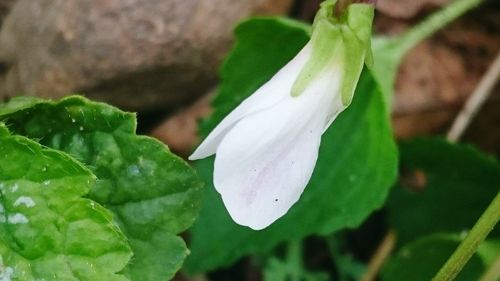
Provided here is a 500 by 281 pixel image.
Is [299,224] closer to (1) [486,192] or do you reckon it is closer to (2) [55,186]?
(1) [486,192]

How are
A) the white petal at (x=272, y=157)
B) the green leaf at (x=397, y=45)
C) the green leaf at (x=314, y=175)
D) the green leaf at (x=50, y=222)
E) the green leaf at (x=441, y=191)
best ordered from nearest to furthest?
the white petal at (x=272, y=157) < the green leaf at (x=50, y=222) < the green leaf at (x=314, y=175) < the green leaf at (x=397, y=45) < the green leaf at (x=441, y=191)

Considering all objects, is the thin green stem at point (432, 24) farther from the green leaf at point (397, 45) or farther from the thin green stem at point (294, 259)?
the thin green stem at point (294, 259)

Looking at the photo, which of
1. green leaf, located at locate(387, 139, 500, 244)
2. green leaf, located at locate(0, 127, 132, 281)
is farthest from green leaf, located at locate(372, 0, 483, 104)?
green leaf, located at locate(0, 127, 132, 281)

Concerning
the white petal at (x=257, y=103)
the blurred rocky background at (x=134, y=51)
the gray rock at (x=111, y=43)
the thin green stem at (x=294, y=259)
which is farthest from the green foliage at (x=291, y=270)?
the white petal at (x=257, y=103)

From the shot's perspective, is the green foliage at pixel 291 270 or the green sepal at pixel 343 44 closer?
the green sepal at pixel 343 44

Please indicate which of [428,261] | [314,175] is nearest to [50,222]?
[314,175]

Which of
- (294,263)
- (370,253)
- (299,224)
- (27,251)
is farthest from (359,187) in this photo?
(27,251)
